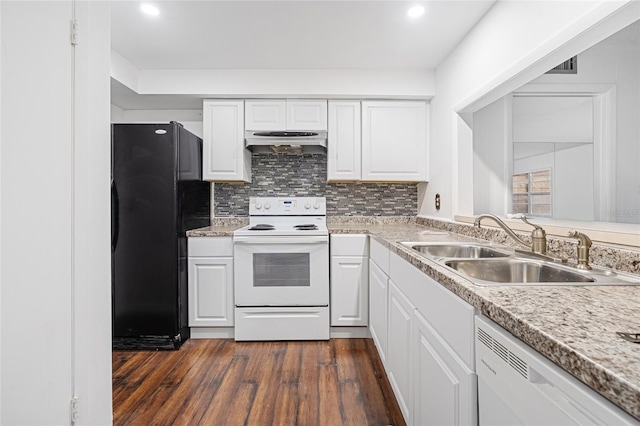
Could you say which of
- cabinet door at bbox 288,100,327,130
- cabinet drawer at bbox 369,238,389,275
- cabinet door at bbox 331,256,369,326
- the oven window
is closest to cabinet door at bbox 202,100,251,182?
cabinet door at bbox 288,100,327,130

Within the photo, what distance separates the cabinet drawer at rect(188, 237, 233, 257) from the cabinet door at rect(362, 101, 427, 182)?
4.51 ft

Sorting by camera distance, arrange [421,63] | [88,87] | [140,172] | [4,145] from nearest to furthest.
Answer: [4,145] → [88,87] → [140,172] → [421,63]

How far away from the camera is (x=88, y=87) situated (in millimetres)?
1099

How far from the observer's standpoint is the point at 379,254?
218cm

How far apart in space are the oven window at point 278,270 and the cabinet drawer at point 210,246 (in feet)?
0.80

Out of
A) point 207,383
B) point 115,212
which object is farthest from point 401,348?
point 115,212

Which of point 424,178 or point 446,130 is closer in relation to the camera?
point 446,130

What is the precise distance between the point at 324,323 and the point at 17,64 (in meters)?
2.33

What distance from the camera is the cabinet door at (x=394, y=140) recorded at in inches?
118

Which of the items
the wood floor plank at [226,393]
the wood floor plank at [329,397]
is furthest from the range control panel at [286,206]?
the wood floor plank at [329,397]

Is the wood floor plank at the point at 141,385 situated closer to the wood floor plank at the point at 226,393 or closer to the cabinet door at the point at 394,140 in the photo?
the wood floor plank at the point at 226,393

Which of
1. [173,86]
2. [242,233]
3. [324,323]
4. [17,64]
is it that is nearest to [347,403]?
[324,323]

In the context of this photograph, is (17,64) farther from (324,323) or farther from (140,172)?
(324,323)

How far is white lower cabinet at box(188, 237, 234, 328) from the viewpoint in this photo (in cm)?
263
